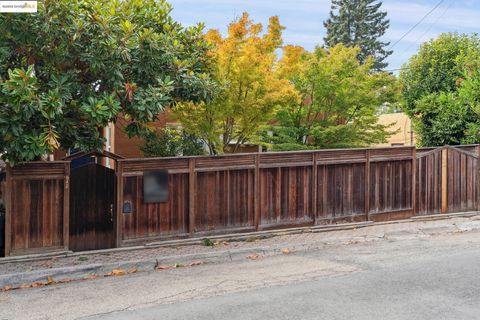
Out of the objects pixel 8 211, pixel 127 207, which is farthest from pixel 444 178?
pixel 8 211

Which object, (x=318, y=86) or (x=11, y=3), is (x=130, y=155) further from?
(x=11, y=3)

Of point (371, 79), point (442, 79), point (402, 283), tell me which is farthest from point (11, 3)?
point (442, 79)

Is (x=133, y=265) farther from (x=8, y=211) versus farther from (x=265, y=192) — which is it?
(x=265, y=192)

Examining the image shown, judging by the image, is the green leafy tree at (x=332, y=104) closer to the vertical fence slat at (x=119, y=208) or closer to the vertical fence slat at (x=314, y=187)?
the vertical fence slat at (x=314, y=187)

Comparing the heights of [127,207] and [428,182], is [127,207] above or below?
below

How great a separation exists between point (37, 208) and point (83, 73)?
2606 mm

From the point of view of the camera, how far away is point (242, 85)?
37.4ft

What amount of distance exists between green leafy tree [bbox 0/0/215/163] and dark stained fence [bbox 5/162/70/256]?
53cm

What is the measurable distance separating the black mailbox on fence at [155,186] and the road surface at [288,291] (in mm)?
1936

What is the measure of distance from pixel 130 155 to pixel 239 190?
7.27 m

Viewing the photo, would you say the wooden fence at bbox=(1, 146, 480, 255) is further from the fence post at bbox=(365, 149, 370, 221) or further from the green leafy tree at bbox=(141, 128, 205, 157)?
the green leafy tree at bbox=(141, 128, 205, 157)

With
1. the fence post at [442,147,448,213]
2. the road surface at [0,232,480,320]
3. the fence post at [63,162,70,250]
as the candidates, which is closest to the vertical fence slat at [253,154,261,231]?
the road surface at [0,232,480,320]

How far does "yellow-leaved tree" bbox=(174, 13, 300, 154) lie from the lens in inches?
441

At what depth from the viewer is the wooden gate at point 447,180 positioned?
12188 mm
